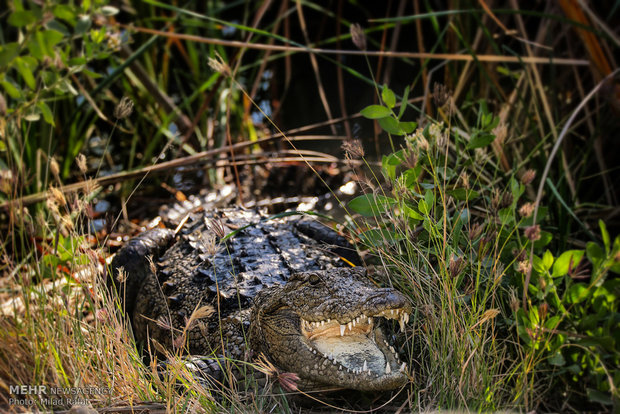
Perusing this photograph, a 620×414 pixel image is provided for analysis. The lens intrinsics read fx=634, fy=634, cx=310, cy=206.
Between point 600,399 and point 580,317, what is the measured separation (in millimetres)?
460

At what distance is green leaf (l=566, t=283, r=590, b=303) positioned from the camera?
284 centimetres

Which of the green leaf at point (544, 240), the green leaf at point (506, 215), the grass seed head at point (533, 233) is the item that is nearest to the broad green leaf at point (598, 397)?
the green leaf at point (544, 240)

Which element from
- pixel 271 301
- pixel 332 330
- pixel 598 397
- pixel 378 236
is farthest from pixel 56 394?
pixel 598 397

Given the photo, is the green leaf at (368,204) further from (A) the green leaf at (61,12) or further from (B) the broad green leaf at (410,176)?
(A) the green leaf at (61,12)

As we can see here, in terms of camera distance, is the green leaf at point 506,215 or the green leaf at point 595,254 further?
the green leaf at point 595,254

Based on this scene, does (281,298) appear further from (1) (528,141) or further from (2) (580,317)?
(1) (528,141)

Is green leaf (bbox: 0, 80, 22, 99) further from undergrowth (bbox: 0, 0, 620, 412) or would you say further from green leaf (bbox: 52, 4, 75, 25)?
green leaf (bbox: 52, 4, 75, 25)

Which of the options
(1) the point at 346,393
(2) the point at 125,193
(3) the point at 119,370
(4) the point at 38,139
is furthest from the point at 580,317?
(4) the point at 38,139

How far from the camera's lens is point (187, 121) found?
5.45m

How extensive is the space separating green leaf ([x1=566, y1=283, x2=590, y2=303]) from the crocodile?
0.82 m

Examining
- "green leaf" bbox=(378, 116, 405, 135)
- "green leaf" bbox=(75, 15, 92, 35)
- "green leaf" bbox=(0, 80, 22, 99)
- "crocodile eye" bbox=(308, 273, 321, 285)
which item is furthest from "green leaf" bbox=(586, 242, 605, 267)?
"green leaf" bbox=(0, 80, 22, 99)

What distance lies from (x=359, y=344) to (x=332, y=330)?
0.42 feet

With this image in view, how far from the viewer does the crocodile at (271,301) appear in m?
2.43

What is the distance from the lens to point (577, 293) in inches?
113
